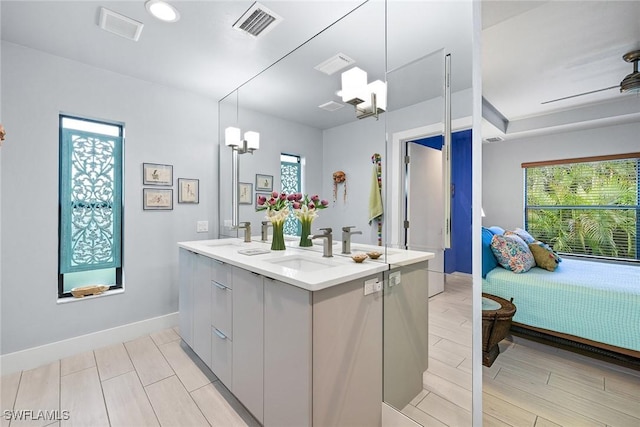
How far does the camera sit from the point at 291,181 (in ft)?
7.46

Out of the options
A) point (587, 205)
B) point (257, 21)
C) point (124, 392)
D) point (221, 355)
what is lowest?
point (124, 392)

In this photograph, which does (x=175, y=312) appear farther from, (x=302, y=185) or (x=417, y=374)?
(x=417, y=374)

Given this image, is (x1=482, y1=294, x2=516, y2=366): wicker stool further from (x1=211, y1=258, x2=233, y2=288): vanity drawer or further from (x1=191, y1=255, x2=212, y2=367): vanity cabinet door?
(x1=191, y1=255, x2=212, y2=367): vanity cabinet door

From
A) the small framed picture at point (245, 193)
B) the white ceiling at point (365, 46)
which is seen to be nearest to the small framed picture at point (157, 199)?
the small framed picture at point (245, 193)

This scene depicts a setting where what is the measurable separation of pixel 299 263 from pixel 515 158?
1467 mm

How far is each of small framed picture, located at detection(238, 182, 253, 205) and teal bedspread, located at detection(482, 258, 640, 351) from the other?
207 cm

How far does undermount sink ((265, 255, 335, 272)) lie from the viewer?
1.83 metres

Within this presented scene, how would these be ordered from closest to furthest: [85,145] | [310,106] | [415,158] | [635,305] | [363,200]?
[635,305]
[415,158]
[363,200]
[310,106]
[85,145]

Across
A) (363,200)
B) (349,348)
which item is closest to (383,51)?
(363,200)

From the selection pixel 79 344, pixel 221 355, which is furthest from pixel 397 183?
pixel 79 344

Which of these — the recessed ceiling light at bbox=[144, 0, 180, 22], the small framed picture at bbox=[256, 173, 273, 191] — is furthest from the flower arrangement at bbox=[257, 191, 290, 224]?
the recessed ceiling light at bbox=[144, 0, 180, 22]

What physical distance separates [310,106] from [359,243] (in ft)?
3.81

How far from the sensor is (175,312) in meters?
2.91

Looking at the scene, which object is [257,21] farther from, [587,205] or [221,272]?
[587,205]
